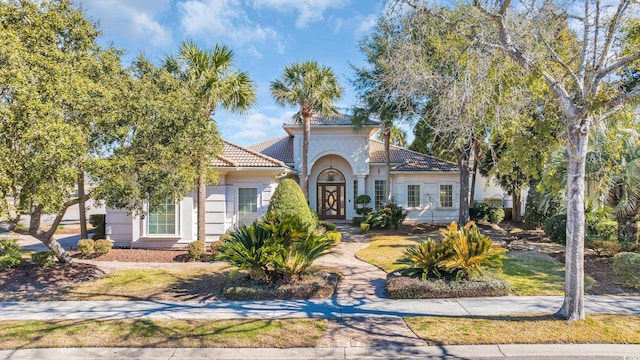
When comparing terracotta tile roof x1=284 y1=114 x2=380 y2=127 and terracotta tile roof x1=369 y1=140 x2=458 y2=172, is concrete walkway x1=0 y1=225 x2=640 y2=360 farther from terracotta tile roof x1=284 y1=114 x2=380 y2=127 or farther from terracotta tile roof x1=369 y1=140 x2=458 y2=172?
terracotta tile roof x1=369 y1=140 x2=458 y2=172

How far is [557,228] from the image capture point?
45.4 feet

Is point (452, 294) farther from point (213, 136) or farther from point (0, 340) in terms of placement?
point (0, 340)

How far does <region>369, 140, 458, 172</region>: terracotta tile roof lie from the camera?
77.3 ft

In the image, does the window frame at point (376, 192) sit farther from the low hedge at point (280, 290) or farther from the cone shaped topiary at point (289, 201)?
the low hedge at point (280, 290)

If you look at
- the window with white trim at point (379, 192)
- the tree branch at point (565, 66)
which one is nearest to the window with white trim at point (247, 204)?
the window with white trim at point (379, 192)

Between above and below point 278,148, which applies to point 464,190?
below

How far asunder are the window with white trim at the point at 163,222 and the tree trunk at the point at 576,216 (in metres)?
12.8

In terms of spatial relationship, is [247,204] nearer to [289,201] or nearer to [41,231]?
[289,201]

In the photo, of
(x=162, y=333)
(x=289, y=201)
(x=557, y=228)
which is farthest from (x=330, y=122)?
(x=162, y=333)

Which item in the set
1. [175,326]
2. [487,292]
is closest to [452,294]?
[487,292]

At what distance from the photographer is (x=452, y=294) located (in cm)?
786

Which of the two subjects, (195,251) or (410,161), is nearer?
(195,251)

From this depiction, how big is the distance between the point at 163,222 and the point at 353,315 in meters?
9.98

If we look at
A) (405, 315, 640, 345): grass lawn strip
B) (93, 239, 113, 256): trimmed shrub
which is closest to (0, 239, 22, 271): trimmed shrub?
(93, 239, 113, 256): trimmed shrub
